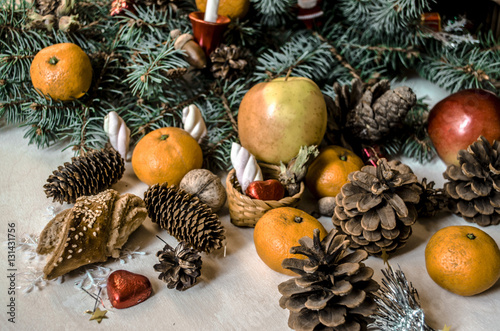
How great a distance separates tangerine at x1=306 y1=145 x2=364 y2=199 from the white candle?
1.28ft

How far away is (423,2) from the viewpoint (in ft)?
3.25

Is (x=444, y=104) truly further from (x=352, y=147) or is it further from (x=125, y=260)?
(x=125, y=260)

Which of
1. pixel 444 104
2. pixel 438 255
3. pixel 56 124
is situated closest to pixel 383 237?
pixel 438 255

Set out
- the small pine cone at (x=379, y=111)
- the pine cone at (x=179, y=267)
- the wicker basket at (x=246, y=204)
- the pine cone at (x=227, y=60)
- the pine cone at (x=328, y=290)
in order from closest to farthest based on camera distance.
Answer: the pine cone at (x=328, y=290)
the pine cone at (x=179, y=267)
the wicker basket at (x=246, y=204)
the small pine cone at (x=379, y=111)
the pine cone at (x=227, y=60)

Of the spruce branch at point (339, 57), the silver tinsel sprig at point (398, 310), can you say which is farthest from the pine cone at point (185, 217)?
the spruce branch at point (339, 57)

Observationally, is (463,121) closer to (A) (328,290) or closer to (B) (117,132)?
(A) (328,290)

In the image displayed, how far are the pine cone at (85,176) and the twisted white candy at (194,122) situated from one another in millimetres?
159

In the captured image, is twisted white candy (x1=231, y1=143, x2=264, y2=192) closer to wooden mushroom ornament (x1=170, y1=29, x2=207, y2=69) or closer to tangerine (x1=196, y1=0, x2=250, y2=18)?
wooden mushroom ornament (x1=170, y1=29, x2=207, y2=69)

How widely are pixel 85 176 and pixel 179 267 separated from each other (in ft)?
0.99

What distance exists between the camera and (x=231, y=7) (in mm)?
1067

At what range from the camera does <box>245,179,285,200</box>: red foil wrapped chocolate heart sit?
82 centimetres

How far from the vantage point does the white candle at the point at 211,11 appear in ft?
3.24

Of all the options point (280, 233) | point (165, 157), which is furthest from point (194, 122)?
point (280, 233)

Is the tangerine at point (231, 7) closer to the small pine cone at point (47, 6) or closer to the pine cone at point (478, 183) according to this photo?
the small pine cone at point (47, 6)
